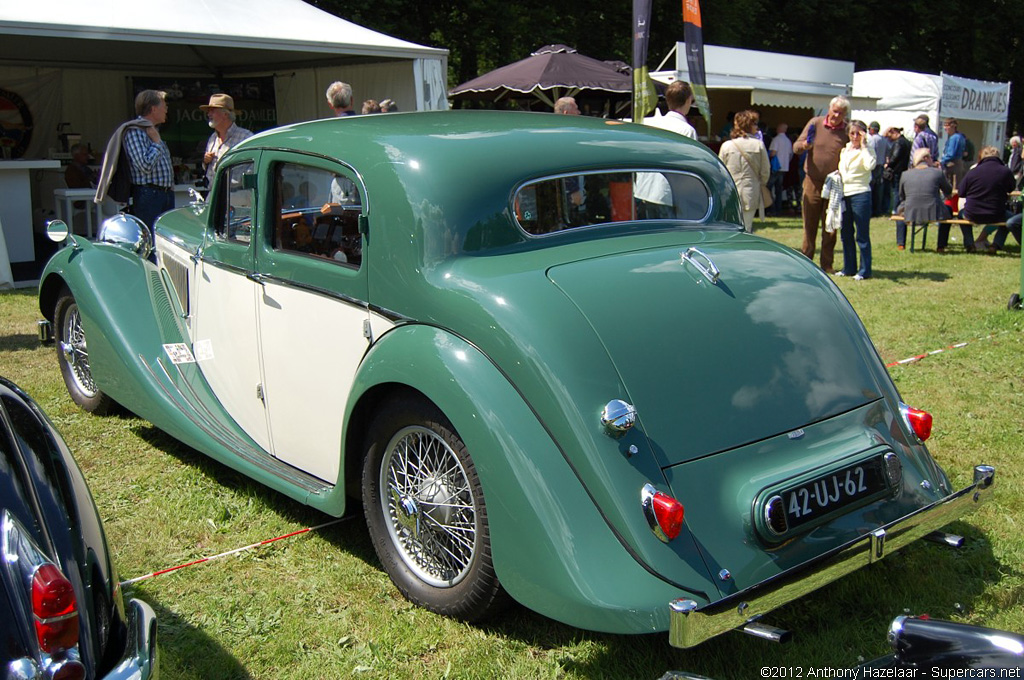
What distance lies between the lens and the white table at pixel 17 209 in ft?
35.3

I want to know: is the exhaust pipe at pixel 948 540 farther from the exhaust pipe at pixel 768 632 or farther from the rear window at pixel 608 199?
the rear window at pixel 608 199

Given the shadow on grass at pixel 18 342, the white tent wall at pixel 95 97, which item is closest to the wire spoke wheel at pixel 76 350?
the shadow on grass at pixel 18 342

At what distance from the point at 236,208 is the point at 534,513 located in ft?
7.59

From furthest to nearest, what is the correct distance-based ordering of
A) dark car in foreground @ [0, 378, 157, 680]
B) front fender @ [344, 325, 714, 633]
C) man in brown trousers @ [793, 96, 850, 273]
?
man in brown trousers @ [793, 96, 850, 273] < front fender @ [344, 325, 714, 633] < dark car in foreground @ [0, 378, 157, 680]

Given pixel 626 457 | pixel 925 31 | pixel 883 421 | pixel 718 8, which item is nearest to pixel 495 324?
pixel 626 457

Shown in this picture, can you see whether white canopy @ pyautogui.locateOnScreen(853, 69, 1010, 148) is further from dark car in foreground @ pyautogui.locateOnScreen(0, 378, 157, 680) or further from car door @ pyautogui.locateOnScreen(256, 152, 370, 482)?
dark car in foreground @ pyautogui.locateOnScreen(0, 378, 157, 680)

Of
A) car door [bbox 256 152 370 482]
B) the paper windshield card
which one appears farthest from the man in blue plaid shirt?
car door [bbox 256 152 370 482]

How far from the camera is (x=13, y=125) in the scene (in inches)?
619

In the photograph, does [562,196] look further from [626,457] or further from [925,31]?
[925,31]

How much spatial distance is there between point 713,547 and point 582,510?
0.41 metres

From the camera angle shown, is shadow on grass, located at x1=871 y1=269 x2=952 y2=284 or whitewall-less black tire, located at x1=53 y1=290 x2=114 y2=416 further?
shadow on grass, located at x1=871 y1=269 x2=952 y2=284

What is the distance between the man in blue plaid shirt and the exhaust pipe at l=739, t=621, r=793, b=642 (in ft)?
22.4

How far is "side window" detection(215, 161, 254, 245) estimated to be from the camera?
162 inches

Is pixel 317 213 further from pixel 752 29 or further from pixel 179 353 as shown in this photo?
pixel 752 29
